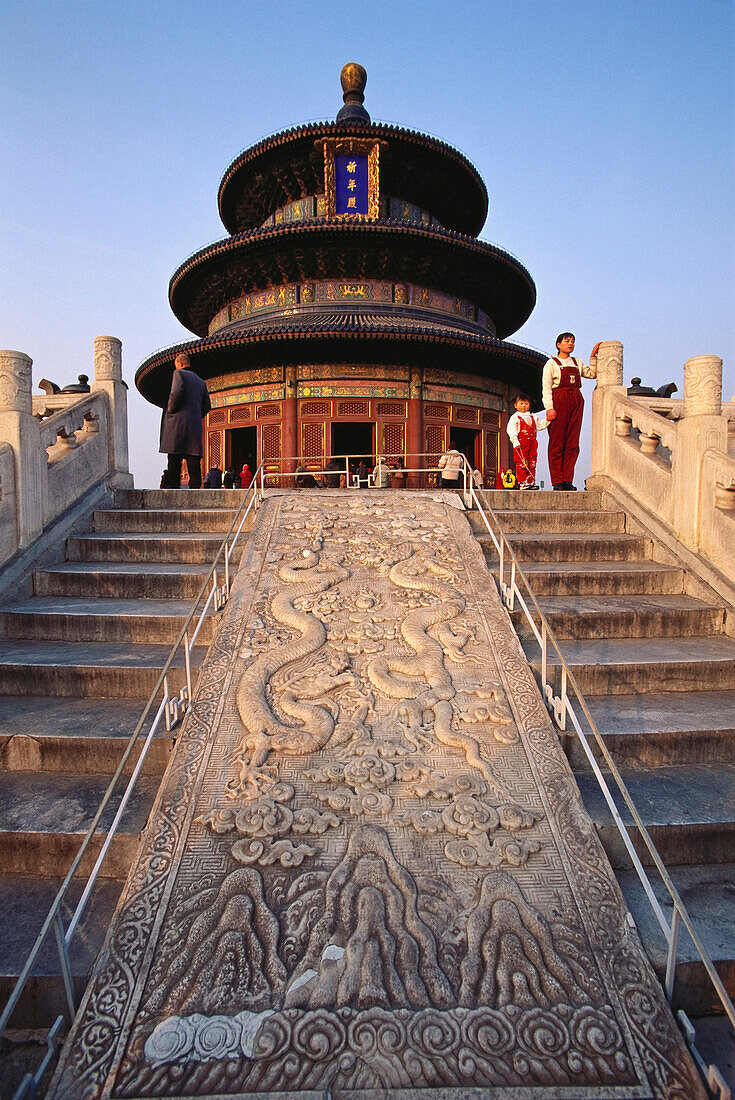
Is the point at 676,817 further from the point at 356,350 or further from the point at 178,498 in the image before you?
the point at 356,350

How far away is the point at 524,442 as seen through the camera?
838cm

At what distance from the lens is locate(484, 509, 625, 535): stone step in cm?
646

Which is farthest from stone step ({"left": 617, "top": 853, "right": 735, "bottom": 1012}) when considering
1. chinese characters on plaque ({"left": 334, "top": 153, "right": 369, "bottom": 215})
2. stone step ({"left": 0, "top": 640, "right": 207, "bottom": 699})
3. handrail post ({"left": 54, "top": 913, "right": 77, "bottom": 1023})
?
chinese characters on plaque ({"left": 334, "top": 153, "right": 369, "bottom": 215})

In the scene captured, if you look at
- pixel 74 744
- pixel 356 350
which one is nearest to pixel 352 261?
A: pixel 356 350

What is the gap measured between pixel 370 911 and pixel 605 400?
6.88 meters

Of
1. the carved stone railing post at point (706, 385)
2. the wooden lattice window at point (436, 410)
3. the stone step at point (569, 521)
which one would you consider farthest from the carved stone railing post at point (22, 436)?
the wooden lattice window at point (436, 410)

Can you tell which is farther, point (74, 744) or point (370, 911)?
point (74, 744)

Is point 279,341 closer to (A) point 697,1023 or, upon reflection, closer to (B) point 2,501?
(B) point 2,501

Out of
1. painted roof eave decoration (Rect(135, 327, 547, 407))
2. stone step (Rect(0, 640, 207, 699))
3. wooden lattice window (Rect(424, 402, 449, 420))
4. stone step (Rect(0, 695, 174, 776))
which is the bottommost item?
stone step (Rect(0, 695, 174, 776))

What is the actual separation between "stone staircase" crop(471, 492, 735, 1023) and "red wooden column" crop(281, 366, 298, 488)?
323 inches

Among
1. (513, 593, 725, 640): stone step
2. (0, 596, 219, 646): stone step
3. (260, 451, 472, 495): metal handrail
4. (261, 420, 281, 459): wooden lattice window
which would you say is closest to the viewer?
(0, 596, 219, 646): stone step

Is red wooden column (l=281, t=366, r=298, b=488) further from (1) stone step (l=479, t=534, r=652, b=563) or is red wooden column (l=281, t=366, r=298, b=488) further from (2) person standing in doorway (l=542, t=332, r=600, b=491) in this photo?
(1) stone step (l=479, t=534, r=652, b=563)

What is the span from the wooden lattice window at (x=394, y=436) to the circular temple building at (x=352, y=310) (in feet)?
0.09

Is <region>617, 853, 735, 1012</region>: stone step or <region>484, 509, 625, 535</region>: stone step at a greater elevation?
<region>484, 509, 625, 535</region>: stone step
